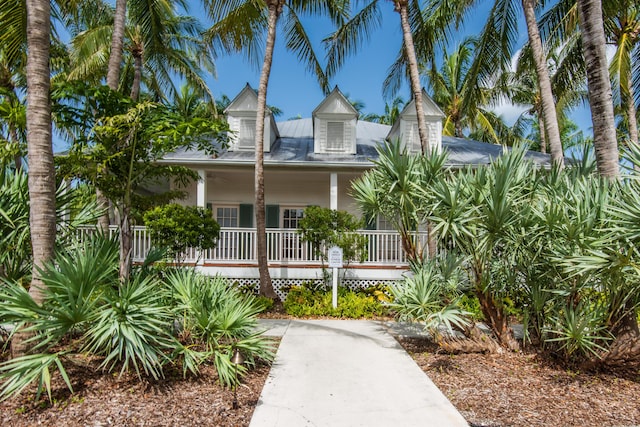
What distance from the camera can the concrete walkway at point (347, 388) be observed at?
366 centimetres

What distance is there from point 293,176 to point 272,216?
→ 5.52ft

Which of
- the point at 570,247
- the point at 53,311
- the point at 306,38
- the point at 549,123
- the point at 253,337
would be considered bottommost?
the point at 253,337

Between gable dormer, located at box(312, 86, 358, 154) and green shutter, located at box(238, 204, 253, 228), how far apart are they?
10.8ft

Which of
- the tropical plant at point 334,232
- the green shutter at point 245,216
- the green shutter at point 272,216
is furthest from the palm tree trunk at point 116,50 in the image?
the green shutter at point 272,216

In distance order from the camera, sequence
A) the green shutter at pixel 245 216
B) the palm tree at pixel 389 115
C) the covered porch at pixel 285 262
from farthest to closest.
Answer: the palm tree at pixel 389 115 < the green shutter at pixel 245 216 < the covered porch at pixel 285 262

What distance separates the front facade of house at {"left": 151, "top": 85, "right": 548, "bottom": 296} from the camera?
10.2 meters

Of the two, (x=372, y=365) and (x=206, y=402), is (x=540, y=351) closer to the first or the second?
(x=372, y=365)

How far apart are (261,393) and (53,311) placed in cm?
245

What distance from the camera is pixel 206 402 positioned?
390cm

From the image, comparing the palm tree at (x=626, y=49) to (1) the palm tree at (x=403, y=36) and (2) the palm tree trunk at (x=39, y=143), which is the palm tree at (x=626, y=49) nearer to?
(1) the palm tree at (x=403, y=36)

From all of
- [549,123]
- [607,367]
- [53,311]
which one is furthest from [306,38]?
[607,367]

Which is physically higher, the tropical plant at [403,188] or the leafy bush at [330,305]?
the tropical plant at [403,188]

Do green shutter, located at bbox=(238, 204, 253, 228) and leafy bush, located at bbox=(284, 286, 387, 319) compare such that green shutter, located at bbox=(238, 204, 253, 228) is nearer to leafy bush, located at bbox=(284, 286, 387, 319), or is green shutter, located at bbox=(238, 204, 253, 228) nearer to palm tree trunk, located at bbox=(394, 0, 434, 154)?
leafy bush, located at bbox=(284, 286, 387, 319)

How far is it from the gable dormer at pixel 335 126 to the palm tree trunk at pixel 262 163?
10.3ft
